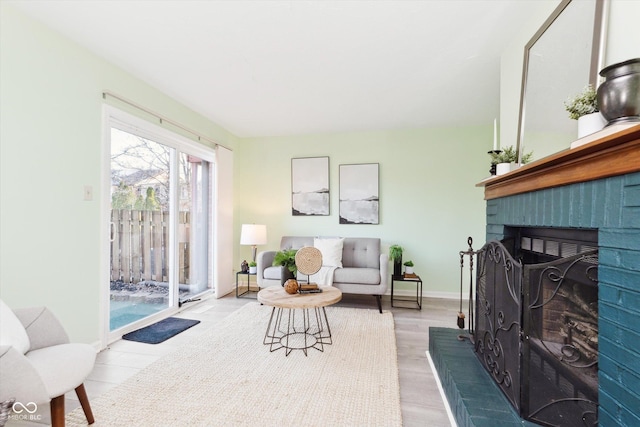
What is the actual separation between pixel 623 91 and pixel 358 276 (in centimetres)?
289

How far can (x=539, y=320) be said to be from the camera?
146 cm

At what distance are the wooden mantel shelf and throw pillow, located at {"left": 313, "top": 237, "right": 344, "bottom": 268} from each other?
2472 mm

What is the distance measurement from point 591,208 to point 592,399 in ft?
2.61

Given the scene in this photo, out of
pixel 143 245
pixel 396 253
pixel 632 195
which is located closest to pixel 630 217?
pixel 632 195

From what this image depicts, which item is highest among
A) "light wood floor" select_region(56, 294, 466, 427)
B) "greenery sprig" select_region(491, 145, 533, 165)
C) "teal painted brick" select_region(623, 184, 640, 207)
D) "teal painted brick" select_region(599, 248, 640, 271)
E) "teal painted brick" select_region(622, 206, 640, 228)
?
"greenery sprig" select_region(491, 145, 533, 165)

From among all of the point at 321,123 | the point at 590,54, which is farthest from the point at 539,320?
the point at 321,123

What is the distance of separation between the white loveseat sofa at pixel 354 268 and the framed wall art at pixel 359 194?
1.17 feet

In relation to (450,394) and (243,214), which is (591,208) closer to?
(450,394)

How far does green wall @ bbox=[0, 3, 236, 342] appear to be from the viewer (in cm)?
182

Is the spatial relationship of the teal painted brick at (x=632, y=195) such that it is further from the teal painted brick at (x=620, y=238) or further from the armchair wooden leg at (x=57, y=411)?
the armchair wooden leg at (x=57, y=411)

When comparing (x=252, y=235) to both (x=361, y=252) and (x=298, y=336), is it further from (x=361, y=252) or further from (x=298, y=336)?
(x=298, y=336)

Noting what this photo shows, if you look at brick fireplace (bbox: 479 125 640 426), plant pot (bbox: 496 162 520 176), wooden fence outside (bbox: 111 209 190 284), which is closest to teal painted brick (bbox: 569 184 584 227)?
brick fireplace (bbox: 479 125 640 426)

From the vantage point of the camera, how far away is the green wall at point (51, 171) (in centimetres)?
182

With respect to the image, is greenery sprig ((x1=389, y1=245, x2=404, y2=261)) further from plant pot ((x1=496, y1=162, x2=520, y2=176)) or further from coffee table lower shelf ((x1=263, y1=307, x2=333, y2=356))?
plant pot ((x1=496, y1=162, x2=520, y2=176))
